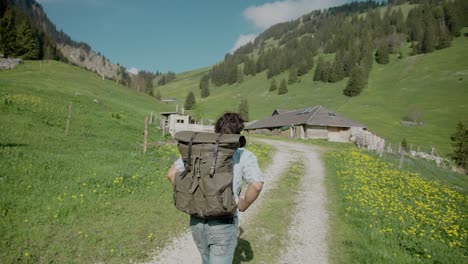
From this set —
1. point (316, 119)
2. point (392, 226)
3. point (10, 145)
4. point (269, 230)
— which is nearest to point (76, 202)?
point (269, 230)

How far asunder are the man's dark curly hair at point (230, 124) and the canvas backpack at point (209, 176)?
0.29m

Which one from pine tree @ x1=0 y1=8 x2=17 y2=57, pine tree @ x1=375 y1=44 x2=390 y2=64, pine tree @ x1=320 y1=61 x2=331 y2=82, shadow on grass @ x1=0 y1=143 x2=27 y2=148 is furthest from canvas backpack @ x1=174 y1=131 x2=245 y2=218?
pine tree @ x1=375 y1=44 x2=390 y2=64

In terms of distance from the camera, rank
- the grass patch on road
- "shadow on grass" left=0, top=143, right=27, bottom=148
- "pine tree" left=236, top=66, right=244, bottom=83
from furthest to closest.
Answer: "pine tree" left=236, top=66, right=244, bottom=83 < "shadow on grass" left=0, top=143, right=27, bottom=148 < the grass patch on road

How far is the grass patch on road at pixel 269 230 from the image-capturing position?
20.0ft

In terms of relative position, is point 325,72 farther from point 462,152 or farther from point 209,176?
point 209,176

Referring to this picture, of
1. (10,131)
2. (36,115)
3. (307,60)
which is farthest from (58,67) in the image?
Result: (307,60)

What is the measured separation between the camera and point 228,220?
131 inches

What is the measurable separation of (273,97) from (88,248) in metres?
109

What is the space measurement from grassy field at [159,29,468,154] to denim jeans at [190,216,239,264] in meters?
62.6

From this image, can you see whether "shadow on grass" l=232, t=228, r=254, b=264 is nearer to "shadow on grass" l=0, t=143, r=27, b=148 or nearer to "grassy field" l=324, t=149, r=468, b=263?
"grassy field" l=324, t=149, r=468, b=263

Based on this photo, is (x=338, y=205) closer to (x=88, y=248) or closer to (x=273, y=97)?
(x=88, y=248)

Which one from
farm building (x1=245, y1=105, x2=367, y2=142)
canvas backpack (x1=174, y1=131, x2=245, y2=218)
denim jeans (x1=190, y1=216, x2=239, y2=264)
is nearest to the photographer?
canvas backpack (x1=174, y1=131, x2=245, y2=218)

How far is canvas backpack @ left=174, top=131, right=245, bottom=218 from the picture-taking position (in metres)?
3.03

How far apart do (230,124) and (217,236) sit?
1393mm
